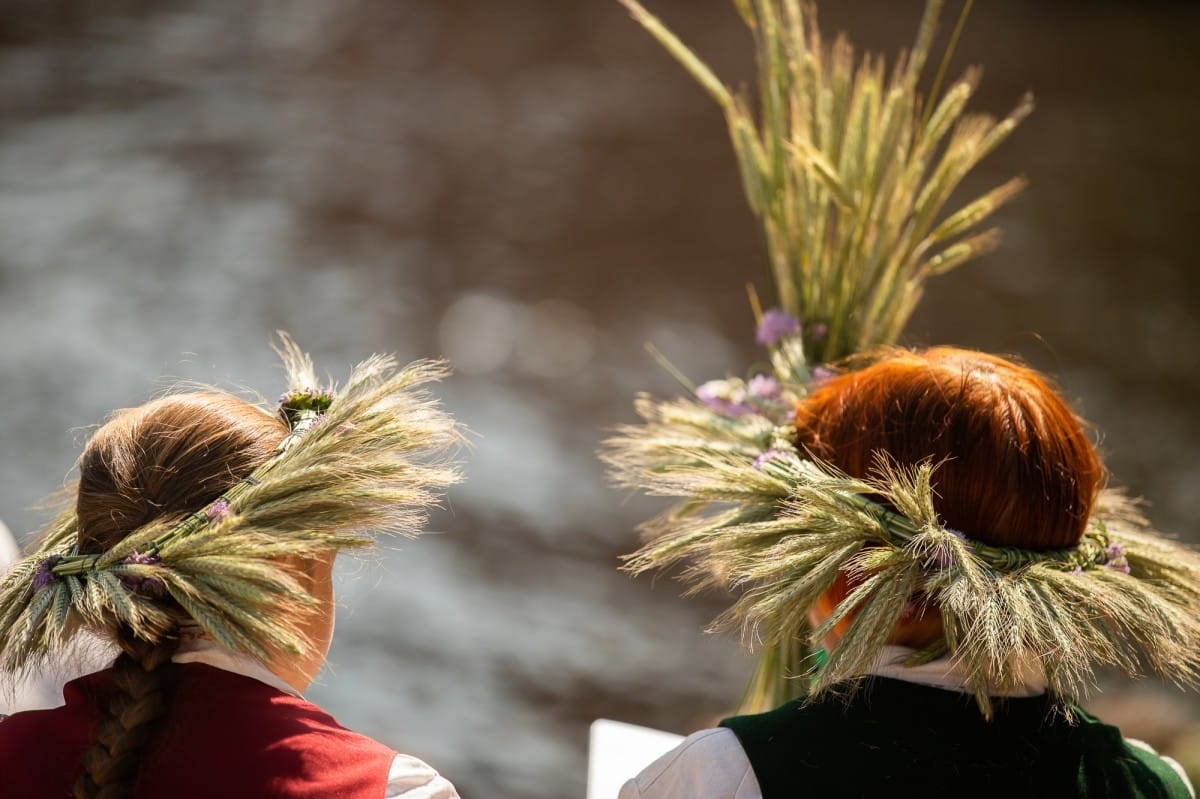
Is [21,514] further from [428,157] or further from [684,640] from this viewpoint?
[428,157]

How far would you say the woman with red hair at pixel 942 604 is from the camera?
107cm

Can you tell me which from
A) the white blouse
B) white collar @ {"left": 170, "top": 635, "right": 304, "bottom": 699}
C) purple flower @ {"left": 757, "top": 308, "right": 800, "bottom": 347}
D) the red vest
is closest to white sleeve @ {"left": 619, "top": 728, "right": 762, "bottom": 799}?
the white blouse

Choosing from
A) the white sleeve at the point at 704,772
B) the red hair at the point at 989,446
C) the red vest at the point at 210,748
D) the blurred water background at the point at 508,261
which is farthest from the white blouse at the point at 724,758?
the blurred water background at the point at 508,261

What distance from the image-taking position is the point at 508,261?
4.42 metres

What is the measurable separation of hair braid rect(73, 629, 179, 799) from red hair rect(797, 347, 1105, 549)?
0.66m

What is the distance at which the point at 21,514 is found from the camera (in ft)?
10.6

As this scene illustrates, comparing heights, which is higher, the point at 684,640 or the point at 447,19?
the point at 447,19

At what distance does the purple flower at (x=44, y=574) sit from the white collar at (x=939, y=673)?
754 mm

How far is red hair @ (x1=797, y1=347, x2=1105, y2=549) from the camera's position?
44.4 inches

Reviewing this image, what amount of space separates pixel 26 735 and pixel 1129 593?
1.04 metres

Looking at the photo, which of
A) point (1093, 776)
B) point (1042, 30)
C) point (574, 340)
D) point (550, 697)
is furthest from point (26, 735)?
point (1042, 30)

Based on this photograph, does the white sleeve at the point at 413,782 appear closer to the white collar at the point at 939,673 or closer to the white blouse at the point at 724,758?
the white blouse at the point at 724,758

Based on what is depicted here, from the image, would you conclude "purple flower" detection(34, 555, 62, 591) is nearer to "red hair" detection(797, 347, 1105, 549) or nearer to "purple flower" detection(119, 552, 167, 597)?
"purple flower" detection(119, 552, 167, 597)

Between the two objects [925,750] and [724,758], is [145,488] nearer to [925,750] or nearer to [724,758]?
[724,758]
